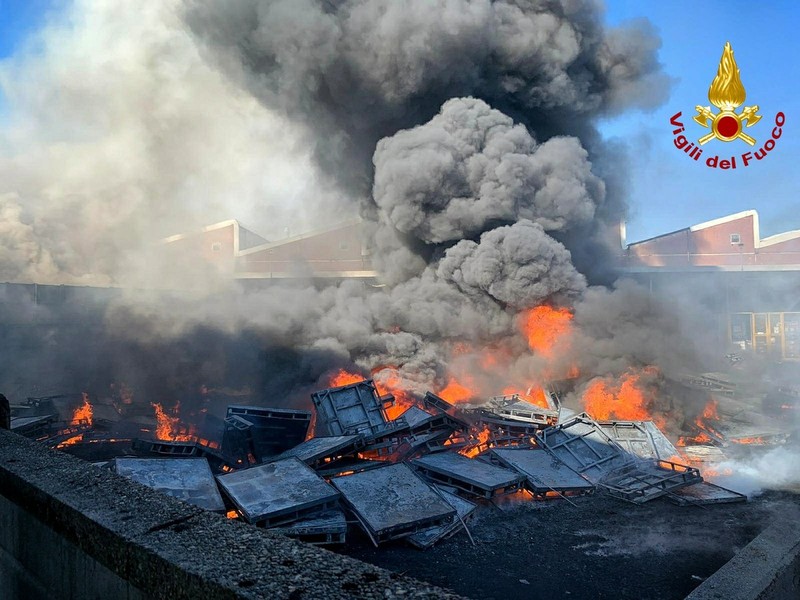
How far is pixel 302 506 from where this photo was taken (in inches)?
263

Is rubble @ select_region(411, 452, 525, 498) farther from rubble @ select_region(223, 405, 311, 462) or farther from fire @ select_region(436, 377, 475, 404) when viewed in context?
fire @ select_region(436, 377, 475, 404)

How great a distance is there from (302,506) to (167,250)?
20.8 m

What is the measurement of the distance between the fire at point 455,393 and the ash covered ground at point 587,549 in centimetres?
645

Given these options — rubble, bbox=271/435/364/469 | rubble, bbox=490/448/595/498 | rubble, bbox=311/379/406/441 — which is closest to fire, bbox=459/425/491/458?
A: rubble, bbox=490/448/595/498

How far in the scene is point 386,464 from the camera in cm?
848

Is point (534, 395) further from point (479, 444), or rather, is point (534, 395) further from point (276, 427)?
point (276, 427)

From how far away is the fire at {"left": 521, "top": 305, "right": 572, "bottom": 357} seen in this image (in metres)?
15.5

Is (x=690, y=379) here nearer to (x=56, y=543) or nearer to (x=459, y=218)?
(x=459, y=218)

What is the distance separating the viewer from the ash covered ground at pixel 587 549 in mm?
5836

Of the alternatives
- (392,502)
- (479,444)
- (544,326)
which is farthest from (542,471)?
(544,326)

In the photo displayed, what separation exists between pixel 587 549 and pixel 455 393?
8.46 m

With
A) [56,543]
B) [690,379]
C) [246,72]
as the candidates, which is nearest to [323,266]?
[246,72]

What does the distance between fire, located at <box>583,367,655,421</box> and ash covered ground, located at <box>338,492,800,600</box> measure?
3.87 meters

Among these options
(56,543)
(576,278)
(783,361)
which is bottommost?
(783,361)
